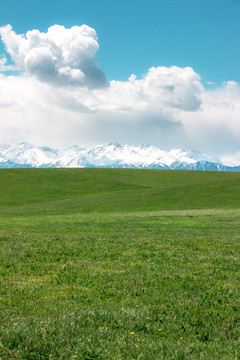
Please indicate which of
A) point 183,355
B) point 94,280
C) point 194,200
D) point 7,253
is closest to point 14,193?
point 194,200

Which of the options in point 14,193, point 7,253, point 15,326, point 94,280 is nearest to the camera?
point 15,326

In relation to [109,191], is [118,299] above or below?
above

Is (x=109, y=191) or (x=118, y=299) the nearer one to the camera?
(x=118, y=299)

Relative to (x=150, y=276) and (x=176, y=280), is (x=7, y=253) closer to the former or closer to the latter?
(x=150, y=276)

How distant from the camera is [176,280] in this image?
11.3 metres

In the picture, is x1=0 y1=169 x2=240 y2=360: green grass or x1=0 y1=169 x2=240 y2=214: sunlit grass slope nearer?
x1=0 y1=169 x2=240 y2=360: green grass

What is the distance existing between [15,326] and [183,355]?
3.81 metres

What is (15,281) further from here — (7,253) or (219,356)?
(219,356)

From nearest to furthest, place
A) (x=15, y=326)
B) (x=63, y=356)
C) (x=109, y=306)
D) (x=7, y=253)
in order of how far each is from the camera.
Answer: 1. (x=63, y=356)
2. (x=15, y=326)
3. (x=109, y=306)
4. (x=7, y=253)

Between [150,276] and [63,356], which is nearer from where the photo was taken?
[63,356]

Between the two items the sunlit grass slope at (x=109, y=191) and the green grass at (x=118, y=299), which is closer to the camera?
the green grass at (x=118, y=299)

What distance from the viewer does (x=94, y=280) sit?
37.0 feet

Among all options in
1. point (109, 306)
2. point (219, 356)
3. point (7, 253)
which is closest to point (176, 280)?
point (109, 306)

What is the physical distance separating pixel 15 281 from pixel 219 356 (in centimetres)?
760
